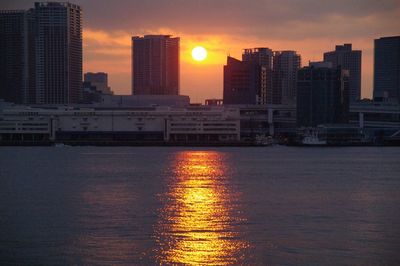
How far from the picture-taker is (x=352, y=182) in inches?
607

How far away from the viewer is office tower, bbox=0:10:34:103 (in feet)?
181

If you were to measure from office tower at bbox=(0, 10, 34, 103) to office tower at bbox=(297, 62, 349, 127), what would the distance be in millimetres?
24929

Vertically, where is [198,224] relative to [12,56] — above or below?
below

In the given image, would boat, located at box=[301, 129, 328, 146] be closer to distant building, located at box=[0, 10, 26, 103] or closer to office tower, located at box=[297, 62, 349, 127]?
office tower, located at box=[297, 62, 349, 127]

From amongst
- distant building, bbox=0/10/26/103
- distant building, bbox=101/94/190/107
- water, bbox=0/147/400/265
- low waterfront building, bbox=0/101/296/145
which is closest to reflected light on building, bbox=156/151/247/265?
water, bbox=0/147/400/265

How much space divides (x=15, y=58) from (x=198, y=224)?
49329mm

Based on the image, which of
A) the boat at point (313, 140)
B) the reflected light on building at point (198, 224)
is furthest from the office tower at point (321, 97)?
the reflected light on building at point (198, 224)

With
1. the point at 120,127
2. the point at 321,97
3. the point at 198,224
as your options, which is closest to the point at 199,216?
the point at 198,224

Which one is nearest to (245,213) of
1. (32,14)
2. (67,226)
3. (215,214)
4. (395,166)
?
(215,214)

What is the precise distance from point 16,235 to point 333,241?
4070 mm

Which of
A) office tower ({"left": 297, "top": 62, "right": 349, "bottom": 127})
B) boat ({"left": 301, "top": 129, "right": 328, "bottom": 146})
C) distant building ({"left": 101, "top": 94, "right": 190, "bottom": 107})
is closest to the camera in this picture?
boat ({"left": 301, "top": 129, "right": 328, "bottom": 146})

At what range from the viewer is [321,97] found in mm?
39094

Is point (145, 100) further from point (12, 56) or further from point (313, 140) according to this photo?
point (313, 140)

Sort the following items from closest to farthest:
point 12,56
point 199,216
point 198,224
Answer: point 198,224 → point 199,216 → point 12,56
